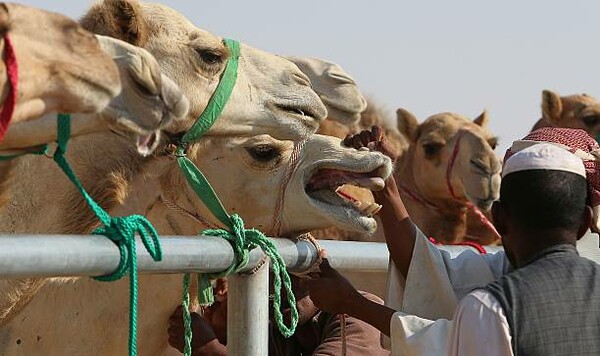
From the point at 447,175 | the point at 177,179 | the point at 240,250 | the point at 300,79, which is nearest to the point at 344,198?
the point at 300,79

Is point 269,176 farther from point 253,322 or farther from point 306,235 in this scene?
point 253,322

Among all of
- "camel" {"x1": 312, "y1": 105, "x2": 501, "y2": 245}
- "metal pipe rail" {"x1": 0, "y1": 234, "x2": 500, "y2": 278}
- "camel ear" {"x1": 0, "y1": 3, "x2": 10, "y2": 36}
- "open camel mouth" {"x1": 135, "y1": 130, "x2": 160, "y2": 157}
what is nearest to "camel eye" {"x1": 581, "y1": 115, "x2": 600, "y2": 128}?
"camel" {"x1": 312, "y1": 105, "x2": 501, "y2": 245}

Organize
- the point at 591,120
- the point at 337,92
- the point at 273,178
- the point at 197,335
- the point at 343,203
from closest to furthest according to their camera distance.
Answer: the point at 197,335, the point at 343,203, the point at 273,178, the point at 337,92, the point at 591,120

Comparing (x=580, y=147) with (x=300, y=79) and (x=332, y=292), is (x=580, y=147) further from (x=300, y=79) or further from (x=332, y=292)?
(x=300, y=79)

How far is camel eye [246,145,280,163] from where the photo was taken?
15.2 ft

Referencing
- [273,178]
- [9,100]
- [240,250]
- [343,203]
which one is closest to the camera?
[9,100]

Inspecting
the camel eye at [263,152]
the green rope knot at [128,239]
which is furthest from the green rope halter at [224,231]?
the green rope knot at [128,239]

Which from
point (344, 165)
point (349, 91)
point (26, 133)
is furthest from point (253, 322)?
point (349, 91)

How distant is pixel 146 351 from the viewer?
452 centimetres

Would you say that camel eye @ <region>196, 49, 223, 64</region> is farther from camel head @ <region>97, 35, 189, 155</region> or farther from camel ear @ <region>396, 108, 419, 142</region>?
camel ear @ <region>396, 108, 419, 142</region>

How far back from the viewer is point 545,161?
3.01m

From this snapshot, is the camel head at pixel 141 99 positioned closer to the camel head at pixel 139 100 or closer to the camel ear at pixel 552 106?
the camel head at pixel 139 100

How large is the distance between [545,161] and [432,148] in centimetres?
690

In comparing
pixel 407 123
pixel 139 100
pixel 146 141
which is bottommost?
pixel 407 123
